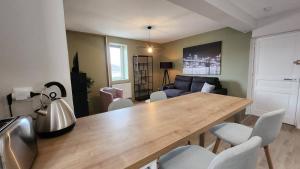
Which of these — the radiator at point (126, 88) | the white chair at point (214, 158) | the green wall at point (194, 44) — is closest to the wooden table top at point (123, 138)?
the white chair at point (214, 158)

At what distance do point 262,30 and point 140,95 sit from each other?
162 inches

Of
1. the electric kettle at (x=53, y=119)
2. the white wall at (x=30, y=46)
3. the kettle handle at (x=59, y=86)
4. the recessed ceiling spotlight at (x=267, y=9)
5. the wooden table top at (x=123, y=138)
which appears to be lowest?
the wooden table top at (x=123, y=138)

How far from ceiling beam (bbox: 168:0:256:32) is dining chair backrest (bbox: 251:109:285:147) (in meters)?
1.52

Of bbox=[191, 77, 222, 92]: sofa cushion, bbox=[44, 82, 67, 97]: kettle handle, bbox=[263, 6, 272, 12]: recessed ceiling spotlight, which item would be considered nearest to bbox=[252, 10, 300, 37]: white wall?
bbox=[263, 6, 272, 12]: recessed ceiling spotlight

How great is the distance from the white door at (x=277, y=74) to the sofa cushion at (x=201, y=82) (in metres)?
0.86

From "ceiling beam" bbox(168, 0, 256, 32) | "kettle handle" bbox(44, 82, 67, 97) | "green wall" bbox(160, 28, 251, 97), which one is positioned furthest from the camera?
"green wall" bbox(160, 28, 251, 97)

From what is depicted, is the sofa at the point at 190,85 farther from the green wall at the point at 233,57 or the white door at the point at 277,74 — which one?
the white door at the point at 277,74

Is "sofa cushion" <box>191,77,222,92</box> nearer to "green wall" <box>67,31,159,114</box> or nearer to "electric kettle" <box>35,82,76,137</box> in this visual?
"green wall" <box>67,31,159,114</box>

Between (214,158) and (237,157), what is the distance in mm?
101

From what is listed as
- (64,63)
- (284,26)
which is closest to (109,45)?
(64,63)

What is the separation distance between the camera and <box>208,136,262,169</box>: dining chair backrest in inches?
24.3

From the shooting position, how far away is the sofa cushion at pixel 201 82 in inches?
156

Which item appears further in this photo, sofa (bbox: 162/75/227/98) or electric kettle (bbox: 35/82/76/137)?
sofa (bbox: 162/75/227/98)

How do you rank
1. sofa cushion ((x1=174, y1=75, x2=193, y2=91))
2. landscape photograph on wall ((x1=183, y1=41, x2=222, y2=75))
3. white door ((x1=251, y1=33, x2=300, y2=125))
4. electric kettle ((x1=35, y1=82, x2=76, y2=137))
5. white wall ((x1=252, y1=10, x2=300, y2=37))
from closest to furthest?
electric kettle ((x1=35, y1=82, x2=76, y2=137)) < white wall ((x1=252, y1=10, x2=300, y2=37)) < white door ((x1=251, y1=33, x2=300, y2=125)) < landscape photograph on wall ((x1=183, y1=41, x2=222, y2=75)) < sofa cushion ((x1=174, y1=75, x2=193, y2=91))
